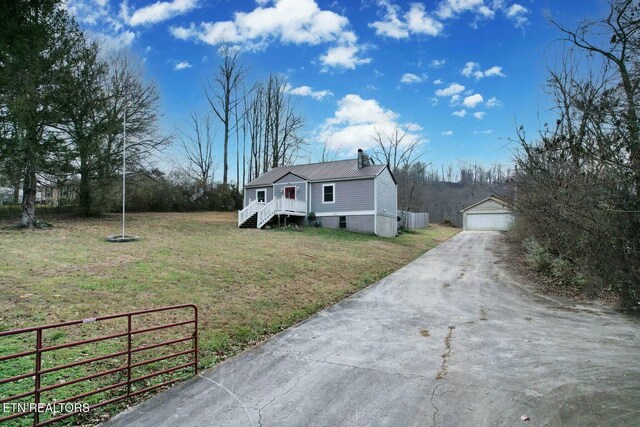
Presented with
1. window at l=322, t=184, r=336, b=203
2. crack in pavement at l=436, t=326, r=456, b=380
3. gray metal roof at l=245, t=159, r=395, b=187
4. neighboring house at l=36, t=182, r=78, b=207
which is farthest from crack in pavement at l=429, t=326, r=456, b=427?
neighboring house at l=36, t=182, r=78, b=207

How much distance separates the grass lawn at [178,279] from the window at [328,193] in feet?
26.2

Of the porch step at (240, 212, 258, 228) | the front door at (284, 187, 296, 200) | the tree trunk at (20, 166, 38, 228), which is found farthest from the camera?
the front door at (284, 187, 296, 200)

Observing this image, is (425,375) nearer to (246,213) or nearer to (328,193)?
(246,213)

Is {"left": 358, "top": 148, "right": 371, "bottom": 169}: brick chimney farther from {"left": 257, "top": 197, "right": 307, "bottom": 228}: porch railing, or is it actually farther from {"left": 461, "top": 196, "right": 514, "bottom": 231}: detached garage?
{"left": 461, "top": 196, "right": 514, "bottom": 231}: detached garage

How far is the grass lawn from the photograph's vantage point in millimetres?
6062

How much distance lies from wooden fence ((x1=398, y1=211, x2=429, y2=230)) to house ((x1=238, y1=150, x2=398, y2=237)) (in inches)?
283

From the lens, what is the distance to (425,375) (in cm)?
475

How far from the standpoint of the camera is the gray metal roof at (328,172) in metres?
24.9

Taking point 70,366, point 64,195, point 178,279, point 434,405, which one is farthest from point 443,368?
point 64,195

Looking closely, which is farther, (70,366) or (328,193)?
(328,193)

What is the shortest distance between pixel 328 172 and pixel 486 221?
20841 mm

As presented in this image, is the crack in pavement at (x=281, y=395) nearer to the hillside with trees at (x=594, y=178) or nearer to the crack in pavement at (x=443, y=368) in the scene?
the crack in pavement at (x=443, y=368)

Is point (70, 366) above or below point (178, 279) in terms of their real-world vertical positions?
above

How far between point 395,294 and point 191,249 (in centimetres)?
751
